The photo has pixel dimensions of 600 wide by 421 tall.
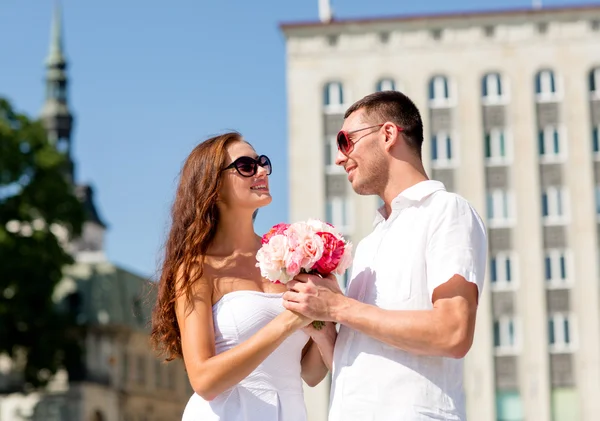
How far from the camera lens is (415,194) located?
5438mm

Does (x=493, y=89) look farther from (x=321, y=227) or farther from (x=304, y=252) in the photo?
(x=304, y=252)

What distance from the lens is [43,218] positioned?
45656mm

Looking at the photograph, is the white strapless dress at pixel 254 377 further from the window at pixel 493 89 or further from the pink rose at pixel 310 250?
the window at pixel 493 89

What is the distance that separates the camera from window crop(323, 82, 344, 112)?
2234 inches

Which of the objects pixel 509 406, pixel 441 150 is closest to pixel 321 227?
pixel 509 406

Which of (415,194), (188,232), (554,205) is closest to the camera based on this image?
(415,194)

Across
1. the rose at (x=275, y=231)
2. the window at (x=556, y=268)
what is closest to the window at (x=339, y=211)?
the window at (x=556, y=268)

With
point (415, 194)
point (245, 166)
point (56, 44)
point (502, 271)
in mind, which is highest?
point (56, 44)

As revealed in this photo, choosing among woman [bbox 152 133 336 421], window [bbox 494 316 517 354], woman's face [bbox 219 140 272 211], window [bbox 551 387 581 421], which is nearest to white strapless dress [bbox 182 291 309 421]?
woman [bbox 152 133 336 421]

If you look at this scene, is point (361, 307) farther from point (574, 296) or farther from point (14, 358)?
point (574, 296)

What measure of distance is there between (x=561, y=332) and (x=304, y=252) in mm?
48472

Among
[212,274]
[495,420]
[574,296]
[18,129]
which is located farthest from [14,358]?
[212,274]

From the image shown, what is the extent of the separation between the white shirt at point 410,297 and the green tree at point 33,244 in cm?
3884

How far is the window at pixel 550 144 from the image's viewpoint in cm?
5484
